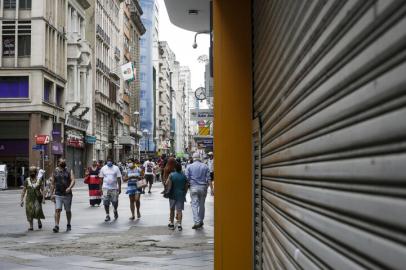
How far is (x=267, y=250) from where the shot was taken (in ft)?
17.5

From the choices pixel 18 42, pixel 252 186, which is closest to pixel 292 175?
pixel 252 186

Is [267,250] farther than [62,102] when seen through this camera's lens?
No

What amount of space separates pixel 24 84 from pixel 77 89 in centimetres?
1061

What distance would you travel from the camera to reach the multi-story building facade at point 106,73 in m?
67.9

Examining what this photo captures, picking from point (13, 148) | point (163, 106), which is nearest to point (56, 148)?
point (13, 148)

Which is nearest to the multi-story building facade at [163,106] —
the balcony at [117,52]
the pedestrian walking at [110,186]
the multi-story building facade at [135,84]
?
the multi-story building facade at [135,84]

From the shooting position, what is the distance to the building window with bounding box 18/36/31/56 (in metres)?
48.0

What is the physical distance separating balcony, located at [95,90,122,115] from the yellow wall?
6070 centimetres

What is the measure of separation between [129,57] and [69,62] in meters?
40.0

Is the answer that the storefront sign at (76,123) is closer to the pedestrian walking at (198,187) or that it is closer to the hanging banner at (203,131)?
the hanging banner at (203,131)

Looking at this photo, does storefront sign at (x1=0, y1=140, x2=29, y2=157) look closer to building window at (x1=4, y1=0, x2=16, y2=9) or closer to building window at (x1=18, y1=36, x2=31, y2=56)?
building window at (x1=18, y1=36, x2=31, y2=56)

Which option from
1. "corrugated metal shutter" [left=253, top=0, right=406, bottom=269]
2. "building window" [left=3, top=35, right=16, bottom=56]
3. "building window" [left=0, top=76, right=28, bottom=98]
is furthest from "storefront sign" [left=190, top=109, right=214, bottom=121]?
"building window" [left=3, top=35, right=16, bottom=56]

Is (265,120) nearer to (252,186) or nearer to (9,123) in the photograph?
(252,186)

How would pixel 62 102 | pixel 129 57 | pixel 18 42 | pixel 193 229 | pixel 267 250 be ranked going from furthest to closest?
pixel 129 57 < pixel 62 102 < pixel 18 42 < pixel 193 229 < pixel 267 250
